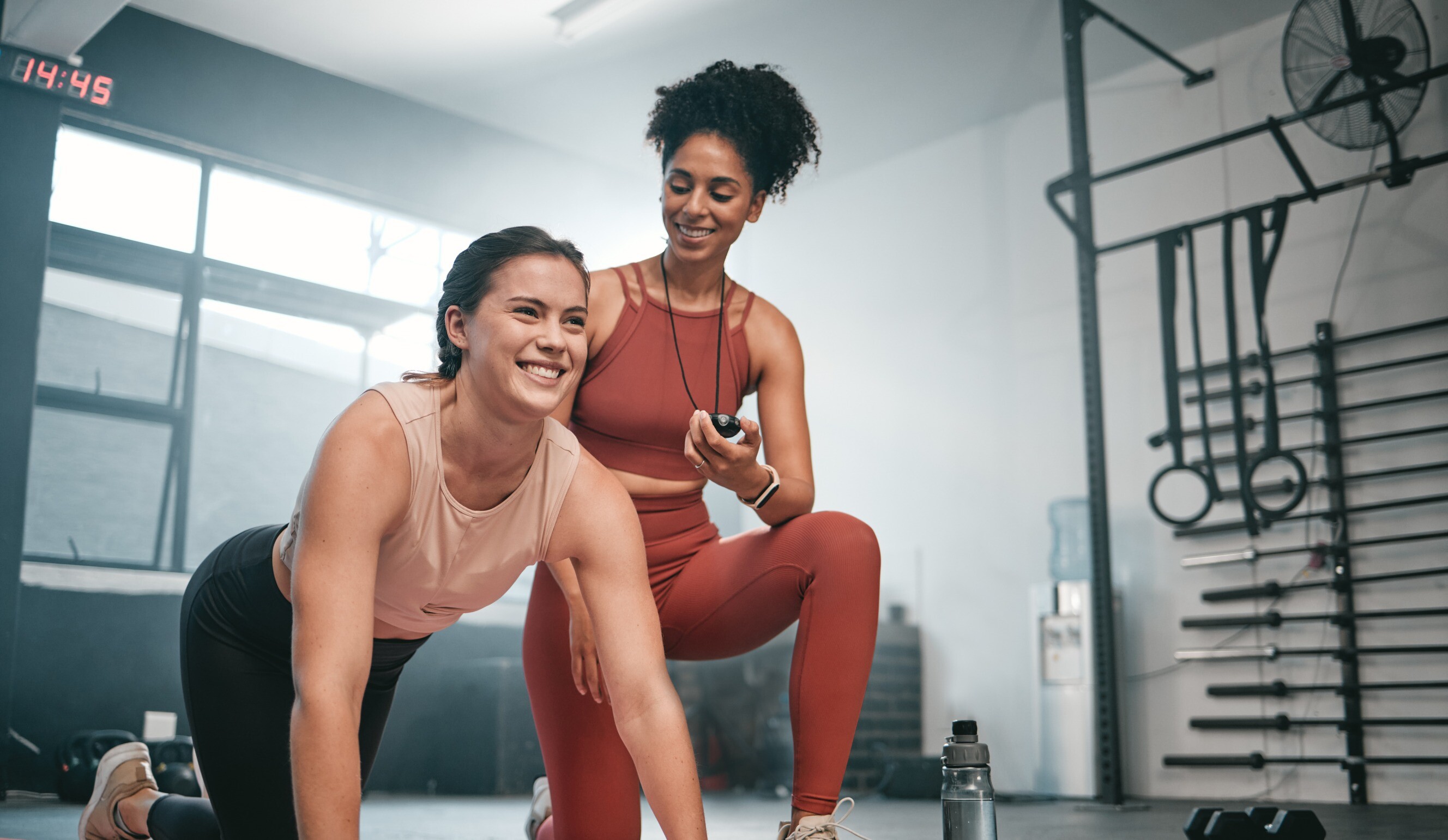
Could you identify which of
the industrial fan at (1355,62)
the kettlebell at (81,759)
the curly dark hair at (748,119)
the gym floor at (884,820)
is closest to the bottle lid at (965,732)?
the curly dark hair at (748,119)

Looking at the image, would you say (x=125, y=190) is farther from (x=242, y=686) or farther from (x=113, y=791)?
(x=242, y=686)

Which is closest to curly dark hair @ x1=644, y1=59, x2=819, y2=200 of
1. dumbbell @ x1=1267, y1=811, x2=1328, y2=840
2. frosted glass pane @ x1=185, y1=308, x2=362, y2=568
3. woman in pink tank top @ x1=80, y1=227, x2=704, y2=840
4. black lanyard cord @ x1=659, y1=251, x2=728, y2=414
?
black lanyard cord @ x1=659, y1=251, x2=728, y2=414

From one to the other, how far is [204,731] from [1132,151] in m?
4.58

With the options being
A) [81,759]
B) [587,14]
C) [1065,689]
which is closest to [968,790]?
[1065,689]

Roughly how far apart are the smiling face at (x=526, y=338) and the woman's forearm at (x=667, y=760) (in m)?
0.42

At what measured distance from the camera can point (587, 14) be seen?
4715 millimetres

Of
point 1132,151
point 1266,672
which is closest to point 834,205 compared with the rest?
point 1132,151

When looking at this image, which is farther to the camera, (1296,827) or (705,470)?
(1296,827)

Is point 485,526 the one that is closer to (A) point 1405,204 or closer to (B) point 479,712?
(B) point 479,712

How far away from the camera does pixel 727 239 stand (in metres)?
1.88

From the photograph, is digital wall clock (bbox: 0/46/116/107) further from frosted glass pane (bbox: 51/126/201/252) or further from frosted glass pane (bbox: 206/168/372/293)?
frosted glass pane (bbox: 206/168/372/293)

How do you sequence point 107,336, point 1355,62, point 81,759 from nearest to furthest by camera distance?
point 1355,62 → point 81,759 → point 107,336

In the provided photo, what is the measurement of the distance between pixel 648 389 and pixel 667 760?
2.26 ft

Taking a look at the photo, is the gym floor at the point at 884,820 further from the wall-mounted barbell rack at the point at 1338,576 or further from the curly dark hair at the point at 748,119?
the curly dark hair at the point at 748,119
